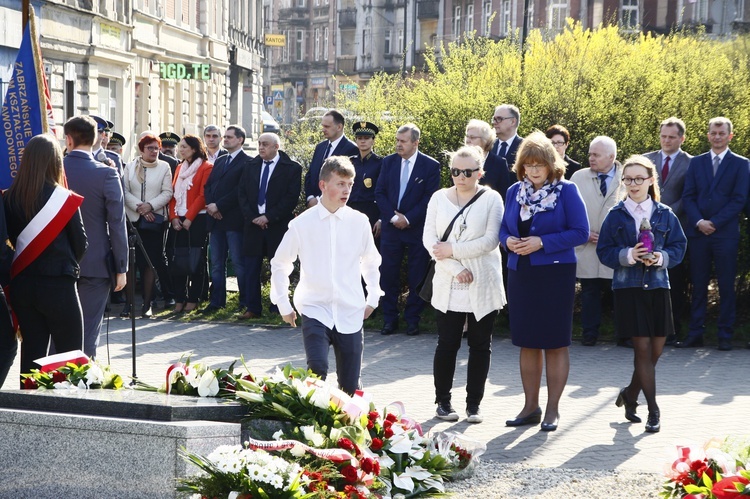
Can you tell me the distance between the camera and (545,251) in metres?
8.71

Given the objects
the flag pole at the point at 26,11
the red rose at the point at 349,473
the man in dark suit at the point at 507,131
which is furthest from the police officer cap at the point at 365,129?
the red rose at the point at 349,473

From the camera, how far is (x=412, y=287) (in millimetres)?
13578

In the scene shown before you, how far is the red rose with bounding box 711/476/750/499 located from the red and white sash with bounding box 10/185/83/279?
461 centimetres

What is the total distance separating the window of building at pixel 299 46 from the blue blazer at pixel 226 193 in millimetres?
91610

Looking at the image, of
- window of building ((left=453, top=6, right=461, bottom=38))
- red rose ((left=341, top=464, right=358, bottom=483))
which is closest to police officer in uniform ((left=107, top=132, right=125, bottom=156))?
red rose ((left=341, top=464, right=358, bottom=483))

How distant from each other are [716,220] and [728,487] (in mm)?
7690

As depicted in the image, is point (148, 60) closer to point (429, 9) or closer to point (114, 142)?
point (114, 142)

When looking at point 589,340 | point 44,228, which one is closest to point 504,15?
point 589,340

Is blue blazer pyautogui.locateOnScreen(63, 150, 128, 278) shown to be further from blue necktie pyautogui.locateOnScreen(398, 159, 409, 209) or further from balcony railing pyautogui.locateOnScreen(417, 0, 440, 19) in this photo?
balcony railing pyautogui.locateOnScreen(417, 0, 440, 19)

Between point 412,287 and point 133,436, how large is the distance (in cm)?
786

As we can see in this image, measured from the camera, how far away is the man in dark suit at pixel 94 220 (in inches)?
363

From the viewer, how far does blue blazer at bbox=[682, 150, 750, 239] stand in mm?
12648

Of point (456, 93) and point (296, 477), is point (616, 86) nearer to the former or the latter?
point (456, 93)

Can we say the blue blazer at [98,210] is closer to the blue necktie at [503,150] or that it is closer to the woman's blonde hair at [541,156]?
the woman's blonde hair at [541,156]
